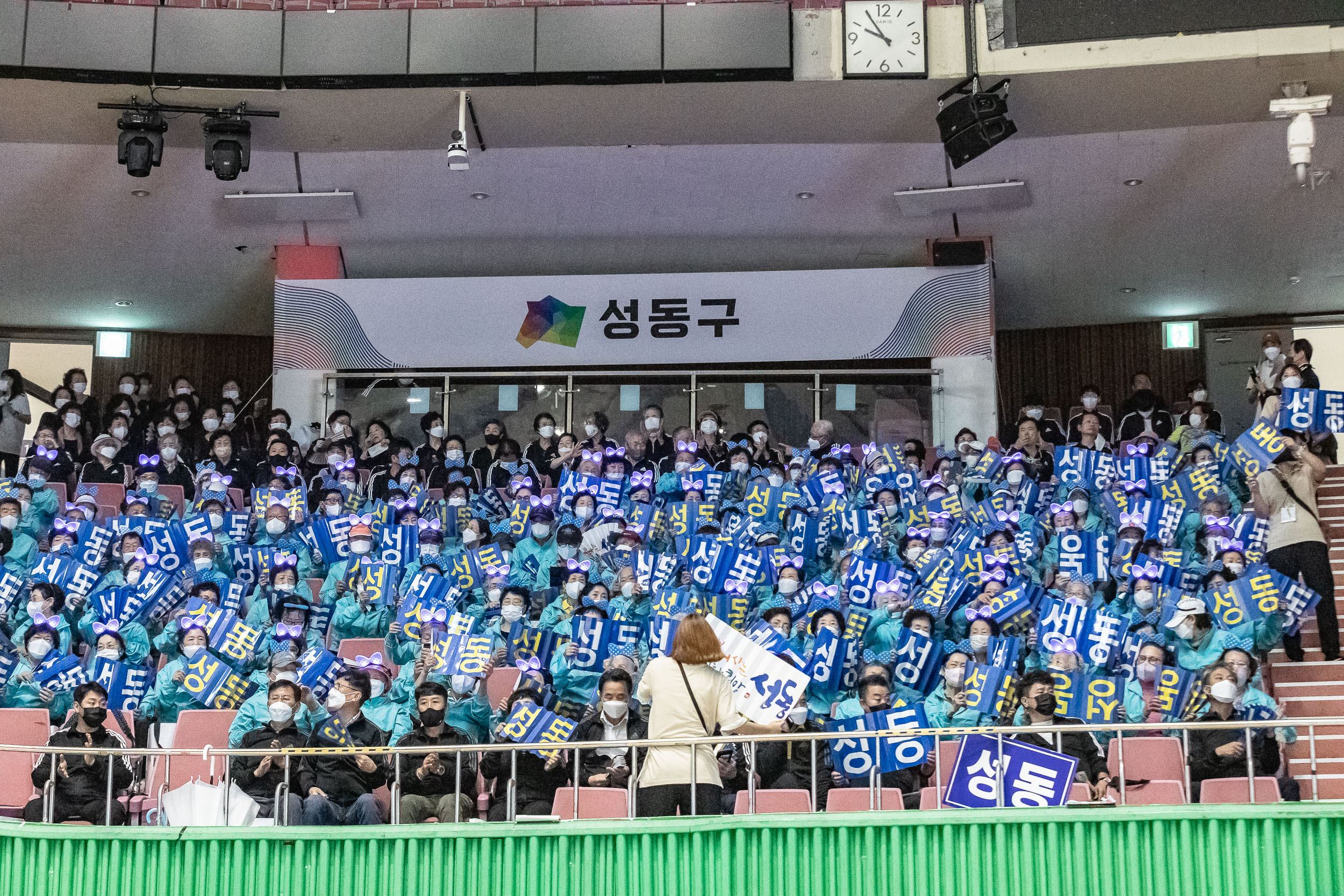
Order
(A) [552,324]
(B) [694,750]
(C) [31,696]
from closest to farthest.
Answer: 1. (B) [694,750]
2. (C) [31,696]
3. (A) [552,324]

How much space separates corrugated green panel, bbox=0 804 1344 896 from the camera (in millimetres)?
5762

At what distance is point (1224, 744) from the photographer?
7.62 metres

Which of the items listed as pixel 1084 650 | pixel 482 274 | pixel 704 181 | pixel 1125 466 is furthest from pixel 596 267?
pixel 1084 650

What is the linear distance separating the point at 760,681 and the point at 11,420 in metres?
10.4

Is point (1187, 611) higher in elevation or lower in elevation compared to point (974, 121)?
lower

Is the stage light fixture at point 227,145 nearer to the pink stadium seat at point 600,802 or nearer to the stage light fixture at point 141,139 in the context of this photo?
the stage light fixture at point 141,139

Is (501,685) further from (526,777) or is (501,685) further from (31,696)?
(31,696)

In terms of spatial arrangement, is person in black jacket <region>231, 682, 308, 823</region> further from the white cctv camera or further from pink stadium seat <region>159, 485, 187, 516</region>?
the white cctv camera

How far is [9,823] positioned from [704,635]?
2.85m

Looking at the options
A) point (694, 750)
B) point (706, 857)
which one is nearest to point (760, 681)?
point (694, 750)

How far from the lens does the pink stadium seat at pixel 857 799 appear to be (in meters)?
6.95

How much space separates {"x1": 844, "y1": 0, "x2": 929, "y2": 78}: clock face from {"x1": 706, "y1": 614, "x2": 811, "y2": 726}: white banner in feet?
21.7

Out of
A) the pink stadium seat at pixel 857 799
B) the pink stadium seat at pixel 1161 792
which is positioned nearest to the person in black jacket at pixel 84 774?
the pink stadium seat at pixel 857 799

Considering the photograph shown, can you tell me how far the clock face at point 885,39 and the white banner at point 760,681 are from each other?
21.7 feet
